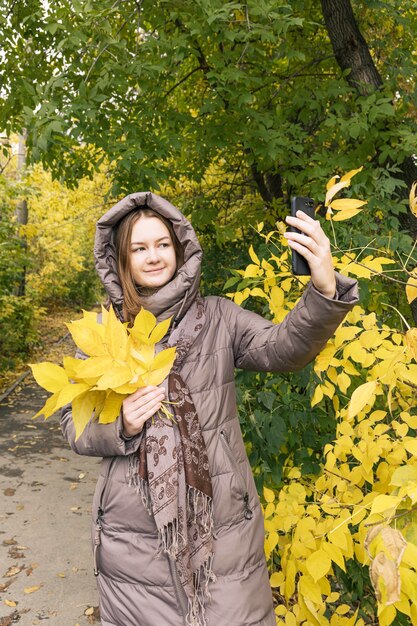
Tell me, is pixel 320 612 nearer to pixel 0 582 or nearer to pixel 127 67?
pixel 0 582

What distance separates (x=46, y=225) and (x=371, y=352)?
44.8ft

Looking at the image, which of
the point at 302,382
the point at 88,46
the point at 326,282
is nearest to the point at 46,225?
the point at 88,46

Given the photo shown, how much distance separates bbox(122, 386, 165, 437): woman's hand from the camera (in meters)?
1.48

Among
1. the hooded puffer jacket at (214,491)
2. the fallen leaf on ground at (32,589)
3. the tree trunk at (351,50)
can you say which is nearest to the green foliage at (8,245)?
the tree trunk at (351,50)

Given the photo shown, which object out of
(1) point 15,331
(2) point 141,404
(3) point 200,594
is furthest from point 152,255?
(1) point 15,331

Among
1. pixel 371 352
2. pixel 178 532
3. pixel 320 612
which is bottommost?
pixel 320 612

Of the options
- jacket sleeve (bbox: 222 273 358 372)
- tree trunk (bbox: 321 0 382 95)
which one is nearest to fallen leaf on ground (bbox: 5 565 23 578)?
jacket sleeve (bbox: 222 273 358 372)

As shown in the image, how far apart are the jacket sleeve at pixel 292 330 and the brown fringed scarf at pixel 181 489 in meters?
0.26

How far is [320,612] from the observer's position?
1.96 m

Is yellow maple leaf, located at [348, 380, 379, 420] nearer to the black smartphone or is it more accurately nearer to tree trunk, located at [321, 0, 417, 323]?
the black smartphone

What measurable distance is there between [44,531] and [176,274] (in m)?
3.56

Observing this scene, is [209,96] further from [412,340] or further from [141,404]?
[412,340]

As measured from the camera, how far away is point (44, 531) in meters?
4.67

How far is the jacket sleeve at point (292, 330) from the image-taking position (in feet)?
4.74
